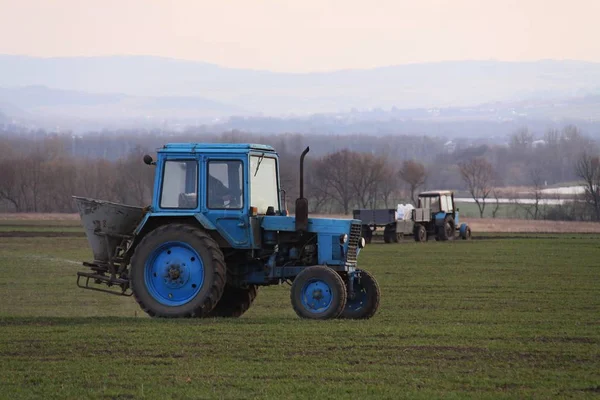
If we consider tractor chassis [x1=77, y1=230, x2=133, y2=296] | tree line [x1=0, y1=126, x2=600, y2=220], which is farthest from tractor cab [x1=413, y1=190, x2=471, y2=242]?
tractor chassis [x1=77, y1=230, x2=133, y2=296]

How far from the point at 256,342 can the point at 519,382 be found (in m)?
3.45

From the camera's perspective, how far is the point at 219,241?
559 inches

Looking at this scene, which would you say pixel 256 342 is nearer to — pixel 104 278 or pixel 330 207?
Answer: pixel 104 278

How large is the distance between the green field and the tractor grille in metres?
1.01

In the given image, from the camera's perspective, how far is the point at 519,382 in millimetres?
9430

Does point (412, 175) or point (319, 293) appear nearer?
point (319, 293)

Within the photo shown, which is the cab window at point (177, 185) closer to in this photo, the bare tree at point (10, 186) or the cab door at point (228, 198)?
the cab door at point (228, 198)

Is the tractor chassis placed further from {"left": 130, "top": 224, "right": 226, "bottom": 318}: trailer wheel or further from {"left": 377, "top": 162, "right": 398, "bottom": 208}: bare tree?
{"left": 377, "top": 162, "right": 398, "bottom": 208}: bare tree

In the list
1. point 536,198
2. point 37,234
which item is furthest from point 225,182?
point 536,198

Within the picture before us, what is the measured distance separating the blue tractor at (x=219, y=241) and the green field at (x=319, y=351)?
477 millimetres

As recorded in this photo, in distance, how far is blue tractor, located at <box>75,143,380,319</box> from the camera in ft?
45.4

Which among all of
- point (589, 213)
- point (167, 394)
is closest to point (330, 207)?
point (589, 213)

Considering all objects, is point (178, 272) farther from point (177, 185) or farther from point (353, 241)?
point (353, 241)

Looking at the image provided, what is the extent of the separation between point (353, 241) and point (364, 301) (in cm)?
91
